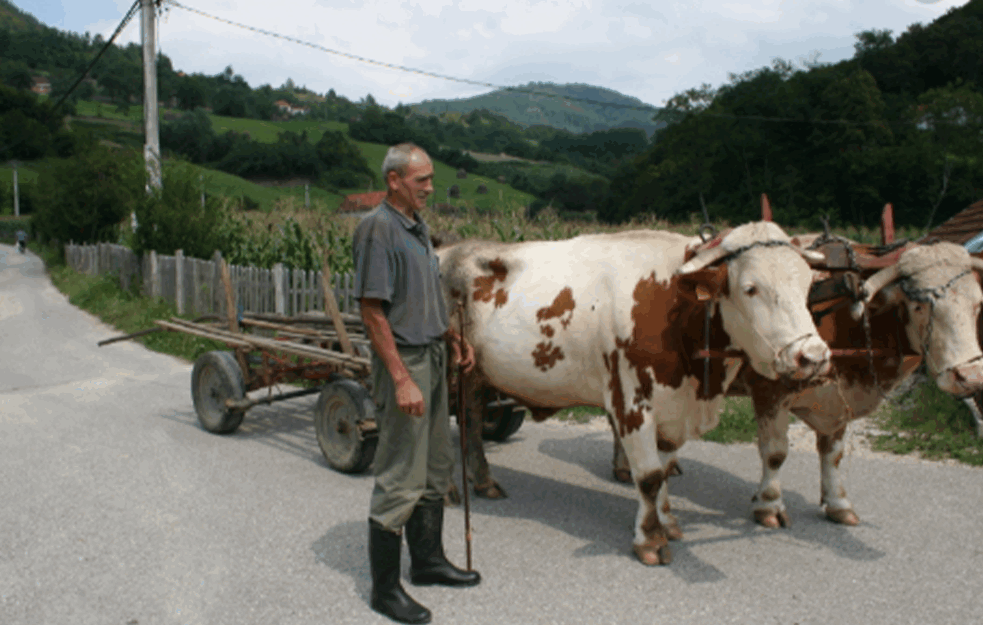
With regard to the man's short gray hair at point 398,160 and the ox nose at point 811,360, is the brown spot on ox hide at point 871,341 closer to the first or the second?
the ox nose at point 811,360

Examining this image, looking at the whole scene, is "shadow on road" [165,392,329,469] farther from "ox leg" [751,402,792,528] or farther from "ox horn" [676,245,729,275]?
A: "ox horn" [676,245,729,275]

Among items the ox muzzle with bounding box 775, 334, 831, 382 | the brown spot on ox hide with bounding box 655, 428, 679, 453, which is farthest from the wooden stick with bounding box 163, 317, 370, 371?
the ox muzzle with bounding box 775, 334, 831, 382

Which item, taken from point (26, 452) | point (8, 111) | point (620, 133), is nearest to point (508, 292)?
point (26, 452)

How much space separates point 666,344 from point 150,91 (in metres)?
16.2

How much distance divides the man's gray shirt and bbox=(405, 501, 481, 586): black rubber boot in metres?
0.95

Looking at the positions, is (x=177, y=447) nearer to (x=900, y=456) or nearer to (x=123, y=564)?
(x=123, y=564)

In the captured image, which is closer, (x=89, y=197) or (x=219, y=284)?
(x=219, y=284)

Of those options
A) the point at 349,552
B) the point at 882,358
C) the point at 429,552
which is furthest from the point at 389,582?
the point at 882,358

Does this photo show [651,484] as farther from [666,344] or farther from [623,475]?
[623,475]

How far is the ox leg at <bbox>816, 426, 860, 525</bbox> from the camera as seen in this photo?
4.95 m

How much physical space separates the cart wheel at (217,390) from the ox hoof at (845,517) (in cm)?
508

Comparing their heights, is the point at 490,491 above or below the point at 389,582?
below

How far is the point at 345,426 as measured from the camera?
6.07 metres

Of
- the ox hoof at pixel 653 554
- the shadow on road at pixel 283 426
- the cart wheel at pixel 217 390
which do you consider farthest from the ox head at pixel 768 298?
the cart wheel at pixel 217 390
